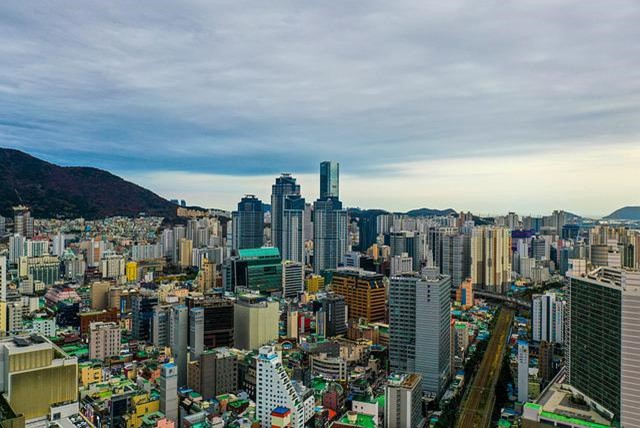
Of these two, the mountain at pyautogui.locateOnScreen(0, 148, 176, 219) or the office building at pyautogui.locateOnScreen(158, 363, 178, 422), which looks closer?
the office building at pyautogui.locateOnScreen(158, 363, 178, 422)

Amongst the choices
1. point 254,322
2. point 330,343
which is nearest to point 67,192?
point 254,322

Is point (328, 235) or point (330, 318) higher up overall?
point (328, 235)

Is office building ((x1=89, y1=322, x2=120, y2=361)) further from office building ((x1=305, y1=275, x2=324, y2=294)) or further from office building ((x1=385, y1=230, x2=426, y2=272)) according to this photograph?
office building ((x1=385, y1=230, x2=426, y2=272))

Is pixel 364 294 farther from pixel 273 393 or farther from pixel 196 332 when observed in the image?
pixel 273 393

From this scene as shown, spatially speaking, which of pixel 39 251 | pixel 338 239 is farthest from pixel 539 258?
pixel 39 251

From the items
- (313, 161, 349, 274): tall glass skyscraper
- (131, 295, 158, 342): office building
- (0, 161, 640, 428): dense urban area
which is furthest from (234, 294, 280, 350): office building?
(313, 161, 349, 274): tall glass skyscraper

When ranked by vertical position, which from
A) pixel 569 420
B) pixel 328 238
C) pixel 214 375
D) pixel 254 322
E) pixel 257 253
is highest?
pixel 328 238

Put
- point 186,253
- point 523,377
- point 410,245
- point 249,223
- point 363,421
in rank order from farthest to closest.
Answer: point 249,223, point 186,253, point 410,245, point 523,377, point 363,421
